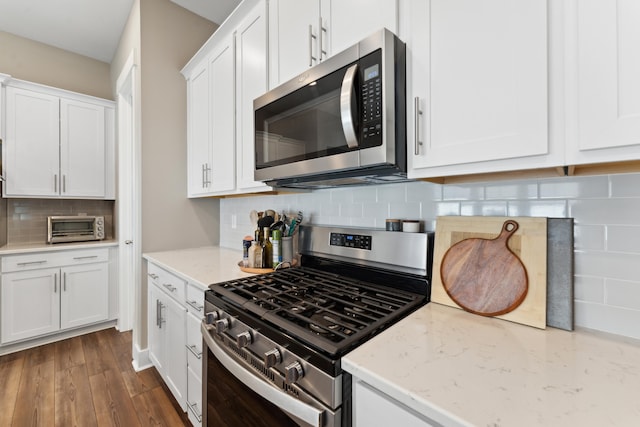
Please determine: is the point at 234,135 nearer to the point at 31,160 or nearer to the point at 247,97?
the point at 247,97

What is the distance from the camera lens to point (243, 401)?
3.17 ft

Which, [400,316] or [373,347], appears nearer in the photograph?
[373,347]

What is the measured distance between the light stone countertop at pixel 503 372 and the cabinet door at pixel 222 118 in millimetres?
1496

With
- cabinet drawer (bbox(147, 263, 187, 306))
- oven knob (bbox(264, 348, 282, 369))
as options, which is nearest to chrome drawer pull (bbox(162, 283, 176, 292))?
cabinet drawer (bbox(147, 263, 187, 306))

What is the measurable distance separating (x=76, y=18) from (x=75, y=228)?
203cm

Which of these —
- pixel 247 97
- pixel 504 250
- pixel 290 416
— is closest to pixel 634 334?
pixel 504 250

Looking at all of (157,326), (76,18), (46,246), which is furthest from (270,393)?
(76,18)

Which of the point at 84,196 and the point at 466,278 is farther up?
the point at 84,196

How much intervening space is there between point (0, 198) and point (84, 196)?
66 centimetres

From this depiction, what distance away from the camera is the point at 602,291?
2.72 ft

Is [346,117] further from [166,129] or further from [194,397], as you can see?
[166,129]

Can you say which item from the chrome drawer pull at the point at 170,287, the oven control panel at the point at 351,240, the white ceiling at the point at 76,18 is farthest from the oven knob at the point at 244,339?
the white ceiling at the point at 76,18

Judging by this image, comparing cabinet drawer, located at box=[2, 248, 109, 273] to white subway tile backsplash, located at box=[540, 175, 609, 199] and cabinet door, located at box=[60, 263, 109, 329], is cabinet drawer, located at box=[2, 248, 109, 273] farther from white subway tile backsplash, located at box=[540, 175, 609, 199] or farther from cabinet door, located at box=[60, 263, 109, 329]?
white subway tile backsplash, located at box=[540, 175, 609, 199]

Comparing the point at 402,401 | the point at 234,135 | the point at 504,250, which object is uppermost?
the point at 234,135
